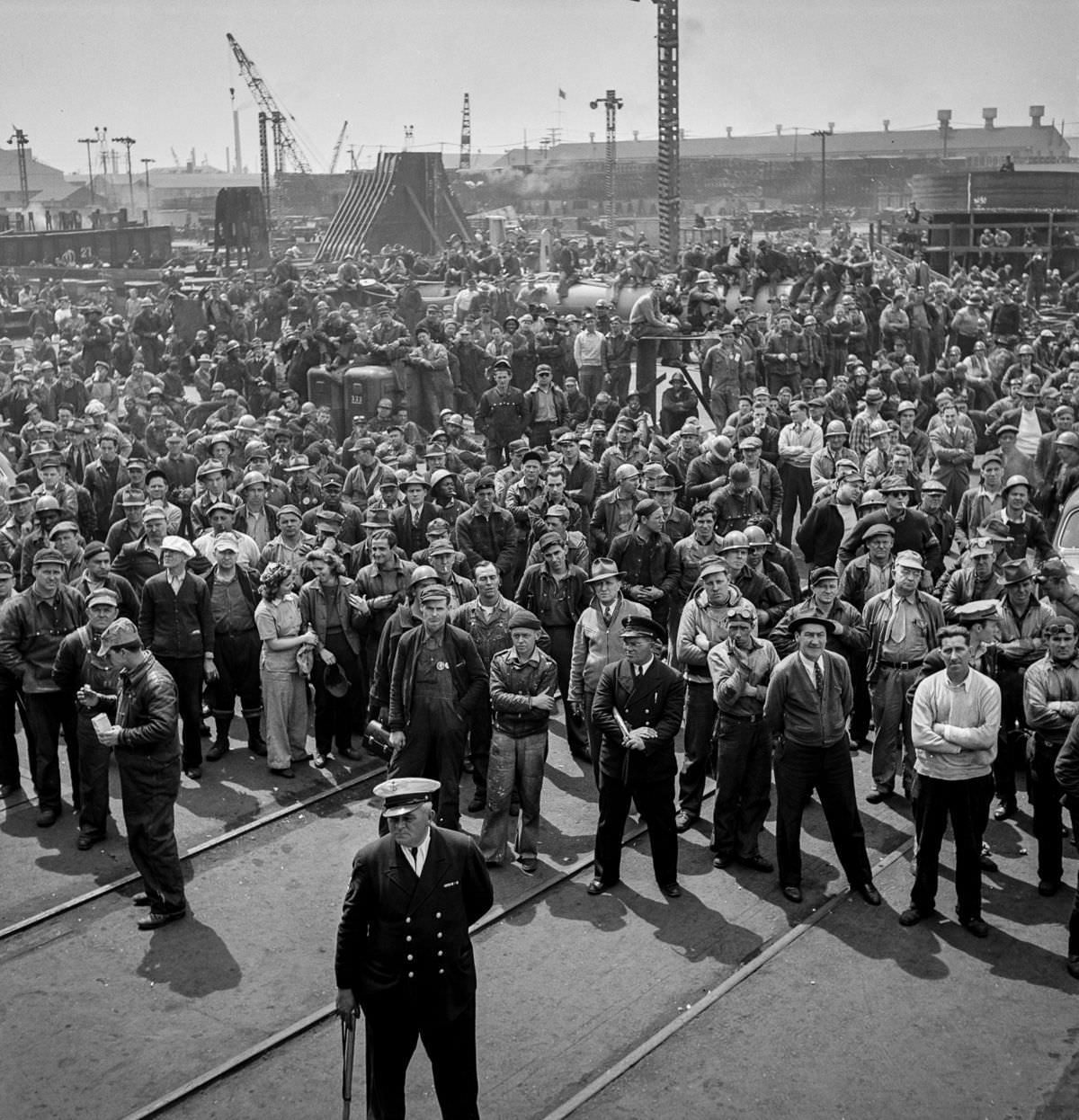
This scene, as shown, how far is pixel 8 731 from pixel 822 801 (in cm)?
594

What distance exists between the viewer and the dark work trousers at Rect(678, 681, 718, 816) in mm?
9766

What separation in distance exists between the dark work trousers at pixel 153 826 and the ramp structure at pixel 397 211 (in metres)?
41.2

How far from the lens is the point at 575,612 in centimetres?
1083

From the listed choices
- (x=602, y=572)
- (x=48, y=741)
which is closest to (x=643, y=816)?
(x=602, y=572)

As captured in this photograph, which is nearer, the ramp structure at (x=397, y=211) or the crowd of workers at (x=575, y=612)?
the crowd of workers at (x=575, y=612)

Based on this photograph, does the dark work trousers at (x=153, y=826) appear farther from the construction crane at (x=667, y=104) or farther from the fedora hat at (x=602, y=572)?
the construction crane at (x=667, y=104)

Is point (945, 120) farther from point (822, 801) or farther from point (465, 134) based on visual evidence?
point (822, 801)

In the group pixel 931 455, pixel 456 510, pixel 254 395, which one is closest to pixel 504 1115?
pixel 456 510

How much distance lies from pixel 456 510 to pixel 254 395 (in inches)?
386

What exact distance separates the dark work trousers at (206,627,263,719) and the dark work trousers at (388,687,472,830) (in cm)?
220

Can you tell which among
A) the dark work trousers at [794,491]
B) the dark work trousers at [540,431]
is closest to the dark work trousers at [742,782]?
the dark work trousers at [794,491]

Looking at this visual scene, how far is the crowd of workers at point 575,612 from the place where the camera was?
28.3 feet

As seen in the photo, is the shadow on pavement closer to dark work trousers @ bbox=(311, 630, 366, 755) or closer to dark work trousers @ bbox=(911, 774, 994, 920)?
dark work trousers @ bbox=(311, 630, 366, 755)

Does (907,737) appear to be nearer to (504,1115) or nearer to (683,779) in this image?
(683,779)
